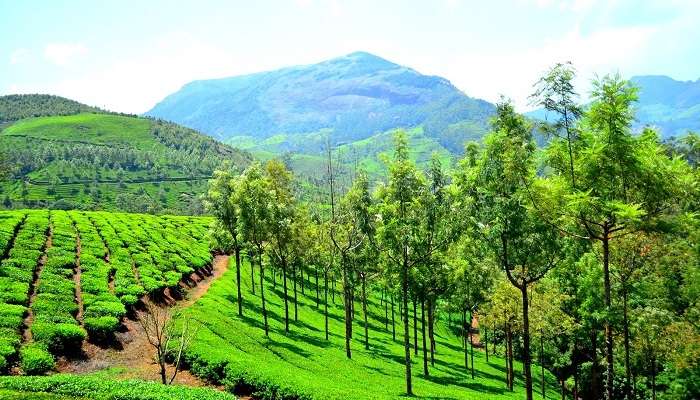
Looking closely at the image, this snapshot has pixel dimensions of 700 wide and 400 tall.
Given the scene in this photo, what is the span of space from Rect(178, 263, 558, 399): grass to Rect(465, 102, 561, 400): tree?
46.1 feet

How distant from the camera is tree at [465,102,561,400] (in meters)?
27.7

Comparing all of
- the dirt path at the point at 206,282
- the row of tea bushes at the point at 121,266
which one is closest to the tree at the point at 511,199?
the row of tea bushes at the point at 121,266

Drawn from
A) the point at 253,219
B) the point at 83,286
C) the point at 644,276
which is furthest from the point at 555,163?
the point at 83,286

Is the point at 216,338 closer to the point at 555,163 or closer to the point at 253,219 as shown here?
the point at 253,219

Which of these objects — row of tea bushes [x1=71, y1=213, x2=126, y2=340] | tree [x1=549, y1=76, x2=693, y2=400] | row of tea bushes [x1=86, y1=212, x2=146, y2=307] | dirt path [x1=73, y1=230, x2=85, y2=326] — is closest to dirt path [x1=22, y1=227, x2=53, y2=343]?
dirt path [x1=73, y1=230, x2=85, y2=326]

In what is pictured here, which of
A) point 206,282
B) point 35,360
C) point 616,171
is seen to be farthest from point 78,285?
point 616,171

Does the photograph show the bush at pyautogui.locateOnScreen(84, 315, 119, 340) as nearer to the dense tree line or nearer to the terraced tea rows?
the terraced tea rows

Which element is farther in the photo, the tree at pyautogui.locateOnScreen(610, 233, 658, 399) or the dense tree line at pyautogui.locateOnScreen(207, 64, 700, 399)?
the tree at pyautogui.locateOnScreen(610, 233, 658, 399)

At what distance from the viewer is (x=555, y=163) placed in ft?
89.5

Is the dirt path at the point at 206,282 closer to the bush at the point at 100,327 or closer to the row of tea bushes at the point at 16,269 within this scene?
the bush at the point at 100,327

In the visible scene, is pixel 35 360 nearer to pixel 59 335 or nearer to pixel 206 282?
pixel 59 335

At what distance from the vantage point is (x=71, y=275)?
51406mm

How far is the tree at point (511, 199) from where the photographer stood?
90.9 ft

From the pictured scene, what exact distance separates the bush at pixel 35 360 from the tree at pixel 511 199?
32.9 m
